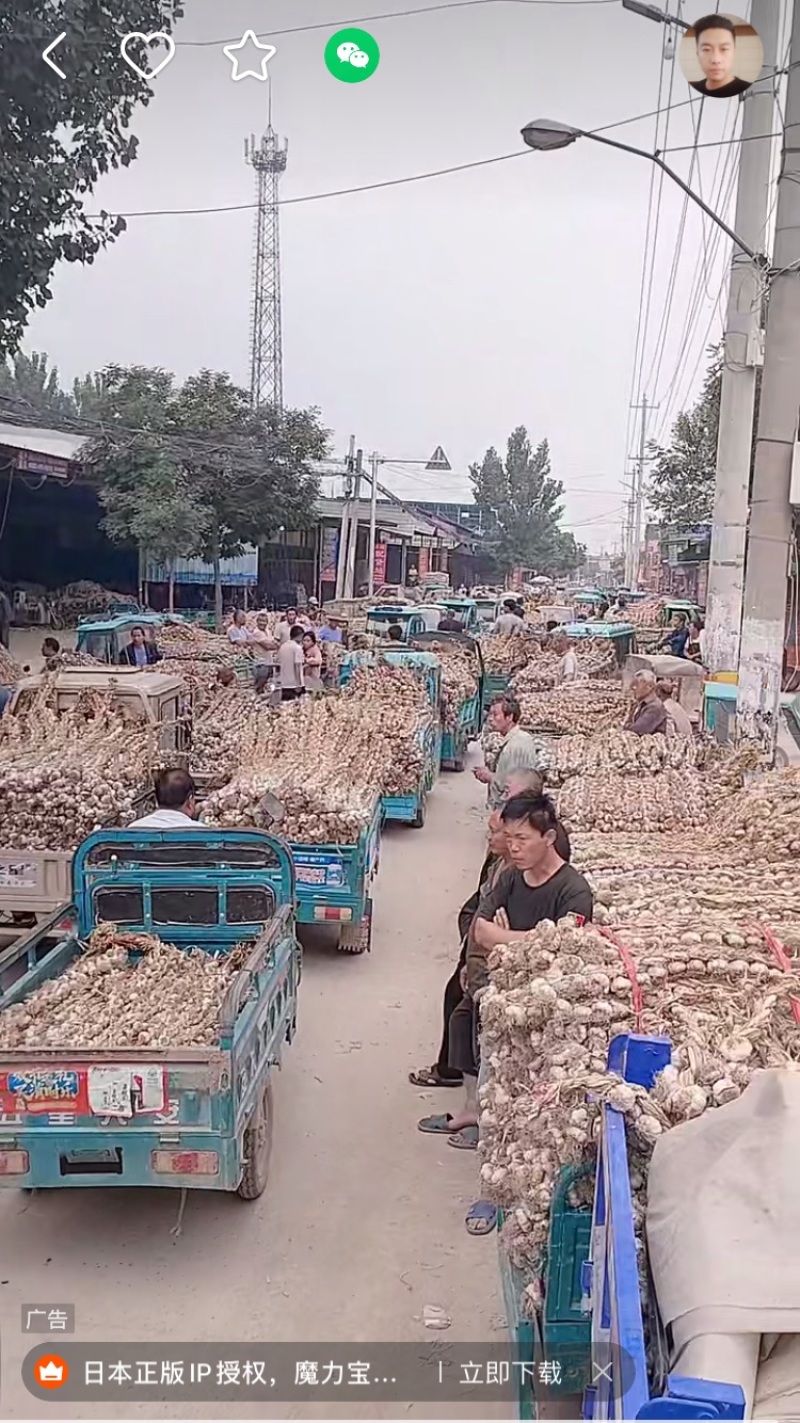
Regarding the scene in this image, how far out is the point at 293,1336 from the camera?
4.36 metres

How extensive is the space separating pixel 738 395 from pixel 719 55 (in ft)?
19.0

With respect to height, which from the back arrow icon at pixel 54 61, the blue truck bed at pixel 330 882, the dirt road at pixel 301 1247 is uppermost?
the back arrow icon at pixel 54 61

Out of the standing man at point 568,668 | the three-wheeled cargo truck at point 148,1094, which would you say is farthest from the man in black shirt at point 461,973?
the standing man at point 568,668

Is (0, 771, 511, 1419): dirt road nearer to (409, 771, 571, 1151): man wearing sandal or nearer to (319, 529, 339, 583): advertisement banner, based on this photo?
(409, 771, 571, 1151): man wearing sandal

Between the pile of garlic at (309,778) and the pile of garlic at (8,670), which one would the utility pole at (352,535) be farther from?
the pile of garlic at (309,778)

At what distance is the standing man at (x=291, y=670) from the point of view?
1612cm

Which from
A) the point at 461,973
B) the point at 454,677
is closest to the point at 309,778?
the point at 461,973

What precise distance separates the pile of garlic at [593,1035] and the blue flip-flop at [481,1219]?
1.45m

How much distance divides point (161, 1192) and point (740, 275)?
12.4m

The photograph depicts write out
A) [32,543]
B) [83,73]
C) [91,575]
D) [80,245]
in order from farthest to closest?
[91,575], [32,543], [80,245], [83,73]

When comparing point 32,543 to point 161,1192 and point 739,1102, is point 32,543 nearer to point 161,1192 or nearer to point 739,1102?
point 161,1192

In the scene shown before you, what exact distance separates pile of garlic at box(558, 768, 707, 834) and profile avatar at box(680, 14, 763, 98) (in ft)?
18.4

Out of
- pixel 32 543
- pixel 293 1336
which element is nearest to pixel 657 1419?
pixel 293 1336

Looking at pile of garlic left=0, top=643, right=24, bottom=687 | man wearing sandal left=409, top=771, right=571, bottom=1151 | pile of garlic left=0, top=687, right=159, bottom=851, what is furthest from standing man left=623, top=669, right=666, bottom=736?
pile of garlic left=0, top=643, right=24, bottom=687
